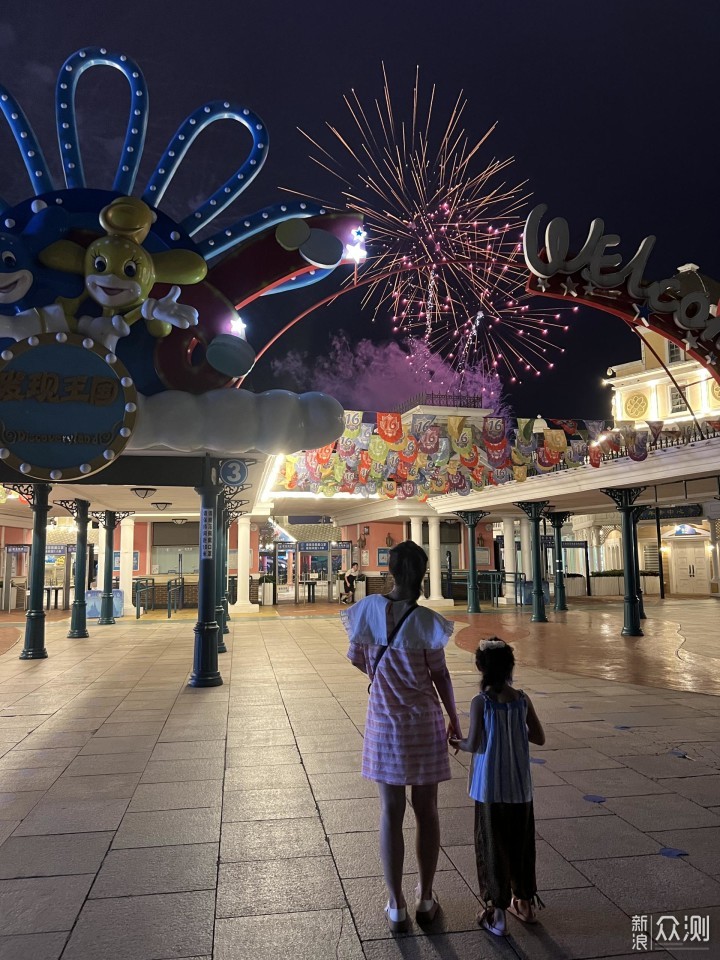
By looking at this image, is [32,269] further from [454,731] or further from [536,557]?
[536,557]

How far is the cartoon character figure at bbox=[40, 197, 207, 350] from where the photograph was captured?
6.07 meters

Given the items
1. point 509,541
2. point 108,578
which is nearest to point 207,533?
point 108,578

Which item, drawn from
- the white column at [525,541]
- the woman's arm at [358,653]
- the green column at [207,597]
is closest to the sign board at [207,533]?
A: the green column at [207,597]

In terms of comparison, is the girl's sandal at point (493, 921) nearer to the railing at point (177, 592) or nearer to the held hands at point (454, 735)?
the held hands at point (454, 735)

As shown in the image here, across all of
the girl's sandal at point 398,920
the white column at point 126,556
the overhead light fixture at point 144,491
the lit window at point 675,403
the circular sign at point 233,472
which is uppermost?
the lit window at point 675,403

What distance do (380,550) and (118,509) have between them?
49.1 feet

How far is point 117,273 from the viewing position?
6.08 metres

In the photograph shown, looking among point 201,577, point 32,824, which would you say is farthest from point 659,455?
point 32,824

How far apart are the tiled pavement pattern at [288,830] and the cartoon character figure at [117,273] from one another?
12.4 feet

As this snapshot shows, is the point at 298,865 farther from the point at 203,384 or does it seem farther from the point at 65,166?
the point at 65,166

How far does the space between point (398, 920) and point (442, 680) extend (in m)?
1.10

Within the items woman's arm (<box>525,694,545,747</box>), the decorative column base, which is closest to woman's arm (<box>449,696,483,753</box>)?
woman's arm (<box>525,694,545,747</box>)

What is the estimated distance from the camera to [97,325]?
6.12 m

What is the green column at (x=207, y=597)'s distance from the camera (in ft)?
32.3
